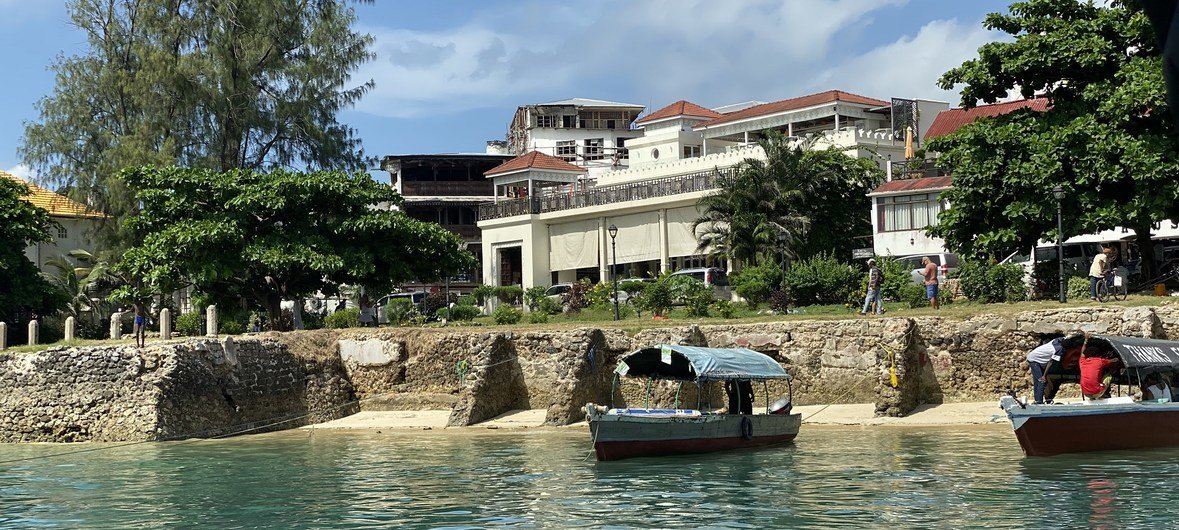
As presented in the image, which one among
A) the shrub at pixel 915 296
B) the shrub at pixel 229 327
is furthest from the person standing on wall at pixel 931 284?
the shrub at pixel 229 327

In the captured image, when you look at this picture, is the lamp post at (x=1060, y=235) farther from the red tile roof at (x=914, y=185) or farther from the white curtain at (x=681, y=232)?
the white curtain at (x=681, y=232)

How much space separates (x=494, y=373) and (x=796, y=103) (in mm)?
33073

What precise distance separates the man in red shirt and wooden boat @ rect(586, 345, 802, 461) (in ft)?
18.4

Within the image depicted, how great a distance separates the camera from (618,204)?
56.6 m

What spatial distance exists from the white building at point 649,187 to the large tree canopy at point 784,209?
2421mm

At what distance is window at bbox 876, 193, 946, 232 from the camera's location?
154ft

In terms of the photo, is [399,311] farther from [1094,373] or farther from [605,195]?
[1094,373]

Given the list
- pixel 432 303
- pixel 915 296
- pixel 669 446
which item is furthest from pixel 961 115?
pixel 669 446

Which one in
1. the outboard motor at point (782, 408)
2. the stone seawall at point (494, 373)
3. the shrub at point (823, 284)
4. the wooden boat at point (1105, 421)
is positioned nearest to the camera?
the wooden boat at point (1105, 421)

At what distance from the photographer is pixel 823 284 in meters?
36.8

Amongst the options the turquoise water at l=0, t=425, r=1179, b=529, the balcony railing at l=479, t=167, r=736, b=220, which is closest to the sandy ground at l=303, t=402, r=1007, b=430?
the turquoise water at l=0, t=425, r=1179, b=529

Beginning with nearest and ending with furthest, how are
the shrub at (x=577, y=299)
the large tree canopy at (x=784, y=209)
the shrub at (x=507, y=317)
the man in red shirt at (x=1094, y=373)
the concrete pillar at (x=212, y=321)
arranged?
the man in red shirt at (x=1094, y=373) → the concrete pillar at (x=212, y=321) → the shrub at (x=507, y=317) → the shrub at (x=577, y=299) → the large tree canopy at (x=784, y=209)

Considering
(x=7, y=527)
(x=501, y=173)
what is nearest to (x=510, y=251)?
(x=501, y=173)

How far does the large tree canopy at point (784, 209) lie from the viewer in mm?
46344
